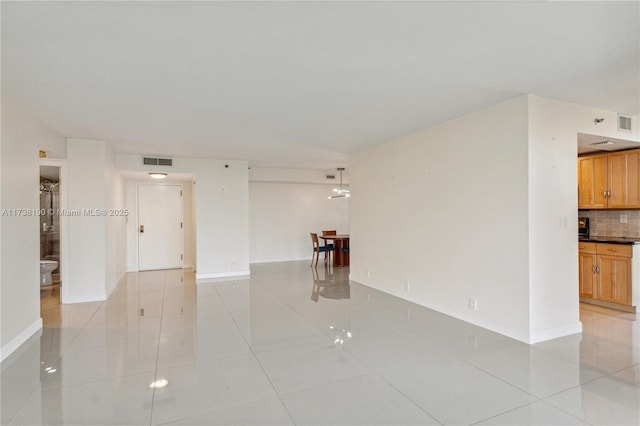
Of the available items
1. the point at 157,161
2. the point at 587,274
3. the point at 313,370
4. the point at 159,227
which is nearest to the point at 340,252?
the point at 159,227

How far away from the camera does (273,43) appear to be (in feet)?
7.59

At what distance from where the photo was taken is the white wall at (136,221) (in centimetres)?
785

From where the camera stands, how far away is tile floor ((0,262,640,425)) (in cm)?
222

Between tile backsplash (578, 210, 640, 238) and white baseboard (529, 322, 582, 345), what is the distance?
211cm

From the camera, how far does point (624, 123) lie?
406cm

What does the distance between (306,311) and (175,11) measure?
3.68 m

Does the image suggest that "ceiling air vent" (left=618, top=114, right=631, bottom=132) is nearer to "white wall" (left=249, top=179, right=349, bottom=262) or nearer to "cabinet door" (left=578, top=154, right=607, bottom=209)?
"cabinet door" (left=578, top=154, right=607, bottom=209)

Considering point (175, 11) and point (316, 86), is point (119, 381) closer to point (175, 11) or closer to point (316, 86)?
point (175, 11)

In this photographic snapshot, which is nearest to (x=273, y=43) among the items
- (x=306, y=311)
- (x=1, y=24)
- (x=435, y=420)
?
(x=1, y=24)

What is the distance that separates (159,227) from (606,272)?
849 cm

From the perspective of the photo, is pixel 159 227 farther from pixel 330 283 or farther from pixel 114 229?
pixel 330 283

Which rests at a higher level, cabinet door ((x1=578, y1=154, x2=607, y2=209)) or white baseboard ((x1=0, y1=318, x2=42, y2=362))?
cabinet door ((x1=578, y1=154, x2=607, y2=209))

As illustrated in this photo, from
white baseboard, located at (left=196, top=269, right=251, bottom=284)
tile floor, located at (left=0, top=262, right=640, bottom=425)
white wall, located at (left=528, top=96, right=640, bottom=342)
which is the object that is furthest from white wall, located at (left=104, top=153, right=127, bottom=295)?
white wall, located at (left=528, top=96, right=640, bottom=342)

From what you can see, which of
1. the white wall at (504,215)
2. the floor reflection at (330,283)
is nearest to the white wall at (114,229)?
the floor reflection at (330,283)
